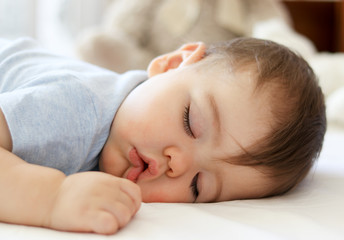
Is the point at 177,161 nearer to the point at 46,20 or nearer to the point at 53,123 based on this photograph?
the point at 53,123

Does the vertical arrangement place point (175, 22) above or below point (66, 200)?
below

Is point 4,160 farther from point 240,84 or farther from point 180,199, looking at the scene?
point 240,84

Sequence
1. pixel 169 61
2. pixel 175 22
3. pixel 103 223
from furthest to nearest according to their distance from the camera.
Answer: pixel 175 22 < pixel 169 61 < pixel 103 223

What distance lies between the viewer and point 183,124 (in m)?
0.79

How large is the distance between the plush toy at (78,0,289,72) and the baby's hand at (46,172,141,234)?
141 centimetres

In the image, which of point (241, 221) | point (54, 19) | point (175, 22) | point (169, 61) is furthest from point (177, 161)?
point (54, 19)

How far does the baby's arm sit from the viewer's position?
1.79ft

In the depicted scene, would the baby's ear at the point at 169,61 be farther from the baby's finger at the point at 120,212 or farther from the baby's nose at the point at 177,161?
the baby's finger at the point at 120,212

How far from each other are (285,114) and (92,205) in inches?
15.7

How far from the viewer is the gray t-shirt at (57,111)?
0.69m

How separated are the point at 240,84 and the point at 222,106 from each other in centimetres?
6

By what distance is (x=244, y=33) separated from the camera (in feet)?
6.89

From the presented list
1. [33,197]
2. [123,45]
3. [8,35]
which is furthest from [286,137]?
[8,35]

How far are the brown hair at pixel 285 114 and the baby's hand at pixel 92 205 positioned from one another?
0.84ft
